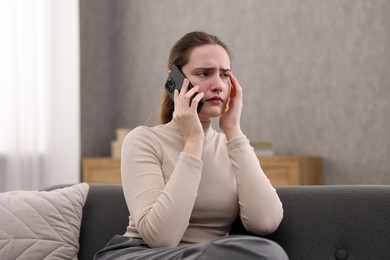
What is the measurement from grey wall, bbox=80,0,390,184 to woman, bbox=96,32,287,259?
213 cm

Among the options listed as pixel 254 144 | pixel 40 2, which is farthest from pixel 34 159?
pixel 254 144

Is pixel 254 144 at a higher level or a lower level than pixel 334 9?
lower

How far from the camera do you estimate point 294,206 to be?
2262 millimetres

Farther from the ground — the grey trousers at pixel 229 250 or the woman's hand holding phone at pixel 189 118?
the woman's hand holding phone at pixel 189 118

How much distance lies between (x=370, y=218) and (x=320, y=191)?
0.58 feet

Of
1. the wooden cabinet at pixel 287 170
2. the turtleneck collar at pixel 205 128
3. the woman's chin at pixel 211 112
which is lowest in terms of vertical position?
the wooden cabinet at pixel 287 170

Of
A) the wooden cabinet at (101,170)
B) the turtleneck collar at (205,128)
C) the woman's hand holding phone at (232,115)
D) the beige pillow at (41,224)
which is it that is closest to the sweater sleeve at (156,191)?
the turtleneck collar at (205,128)

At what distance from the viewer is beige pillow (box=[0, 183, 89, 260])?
2231mm

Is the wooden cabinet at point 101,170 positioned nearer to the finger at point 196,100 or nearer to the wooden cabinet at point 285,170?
the wooden cabinet at point 285,170

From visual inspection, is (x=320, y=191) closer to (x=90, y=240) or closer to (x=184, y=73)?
(x=184, y=73)

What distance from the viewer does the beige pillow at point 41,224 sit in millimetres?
2231

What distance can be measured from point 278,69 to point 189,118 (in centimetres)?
247

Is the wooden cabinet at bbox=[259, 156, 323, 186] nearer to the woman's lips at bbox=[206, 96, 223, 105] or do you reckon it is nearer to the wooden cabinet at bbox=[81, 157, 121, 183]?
the wooden cabinet at bbox=[81, 157, 121, 183]

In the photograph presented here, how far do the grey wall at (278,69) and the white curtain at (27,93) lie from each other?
0.24 metres
